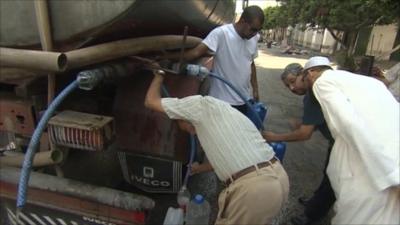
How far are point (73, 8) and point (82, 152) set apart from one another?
3.39ft

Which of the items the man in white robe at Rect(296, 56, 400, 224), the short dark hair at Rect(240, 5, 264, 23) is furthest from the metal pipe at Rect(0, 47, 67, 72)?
the short dark hair at Rect(240, 5, 264, 23)

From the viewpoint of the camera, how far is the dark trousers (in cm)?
267

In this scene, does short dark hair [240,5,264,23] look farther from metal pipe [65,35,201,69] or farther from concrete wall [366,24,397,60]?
concrete wall [366,24,397,60]

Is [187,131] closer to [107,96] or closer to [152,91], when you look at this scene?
[152,91]

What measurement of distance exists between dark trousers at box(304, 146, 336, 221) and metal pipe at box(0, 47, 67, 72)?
6.81 ft

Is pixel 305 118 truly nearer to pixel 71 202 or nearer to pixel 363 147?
pixel 363 147

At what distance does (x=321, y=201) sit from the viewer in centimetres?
271

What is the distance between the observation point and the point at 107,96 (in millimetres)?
2395

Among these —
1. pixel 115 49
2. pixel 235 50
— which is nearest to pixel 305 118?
pixel 235 50

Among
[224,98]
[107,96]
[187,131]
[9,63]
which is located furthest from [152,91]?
[224,98]

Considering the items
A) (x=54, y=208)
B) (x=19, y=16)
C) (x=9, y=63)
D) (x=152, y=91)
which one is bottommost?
(x=54, y=208)

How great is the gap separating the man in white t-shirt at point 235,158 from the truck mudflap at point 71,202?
442mm

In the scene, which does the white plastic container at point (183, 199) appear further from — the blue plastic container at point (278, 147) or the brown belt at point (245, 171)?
the blue plastic container at point (278, 147)

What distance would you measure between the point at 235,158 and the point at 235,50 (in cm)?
132
